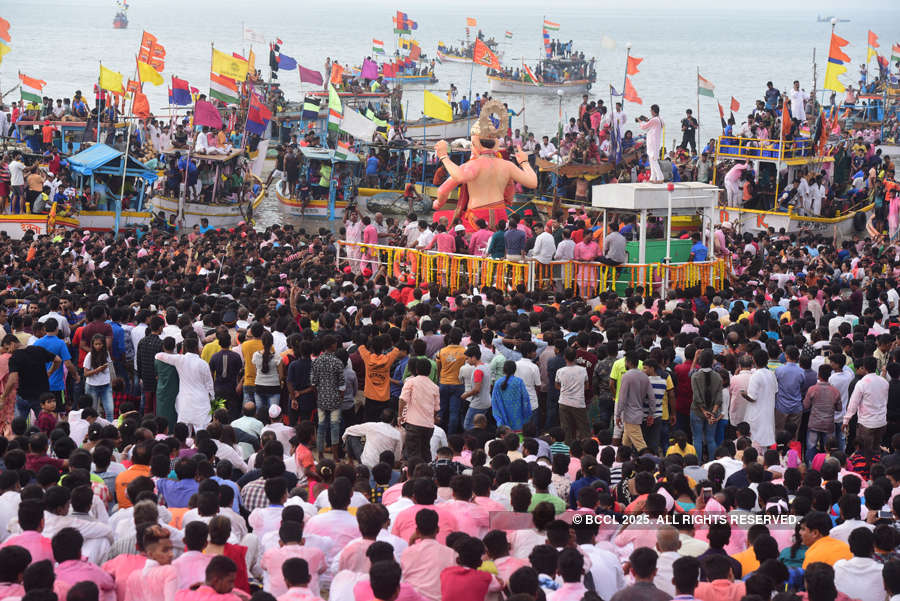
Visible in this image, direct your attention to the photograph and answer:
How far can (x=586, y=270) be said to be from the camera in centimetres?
1817

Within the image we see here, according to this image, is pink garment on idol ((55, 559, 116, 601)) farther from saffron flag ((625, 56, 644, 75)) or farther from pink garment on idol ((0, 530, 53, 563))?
saffron flag ((625, 56, 644, 75))

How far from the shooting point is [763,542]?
25.3ft

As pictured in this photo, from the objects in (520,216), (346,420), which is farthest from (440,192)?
(346,420)

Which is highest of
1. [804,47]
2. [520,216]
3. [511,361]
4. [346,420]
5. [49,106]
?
[804,47]

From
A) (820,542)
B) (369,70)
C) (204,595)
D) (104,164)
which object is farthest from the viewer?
(369,70)

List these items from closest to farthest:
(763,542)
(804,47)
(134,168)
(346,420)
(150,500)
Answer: (763,542) → (150,500) → (346,420) → (134,168) → (804,47)

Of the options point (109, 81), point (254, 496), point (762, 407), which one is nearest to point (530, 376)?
point (762, 407)

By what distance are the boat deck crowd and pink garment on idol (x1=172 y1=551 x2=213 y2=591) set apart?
1 centimetres

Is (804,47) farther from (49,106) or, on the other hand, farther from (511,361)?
(511,361)

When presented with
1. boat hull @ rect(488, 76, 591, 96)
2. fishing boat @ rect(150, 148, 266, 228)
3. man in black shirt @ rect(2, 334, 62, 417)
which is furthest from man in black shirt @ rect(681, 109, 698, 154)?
boat hull @ rect(488, 76, 591, 96)

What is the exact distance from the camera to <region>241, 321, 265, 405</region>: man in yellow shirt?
13164mm

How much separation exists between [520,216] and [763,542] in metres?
15.4

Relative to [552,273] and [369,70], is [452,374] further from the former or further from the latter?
[369,70]

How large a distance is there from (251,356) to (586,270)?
22.3 feet
